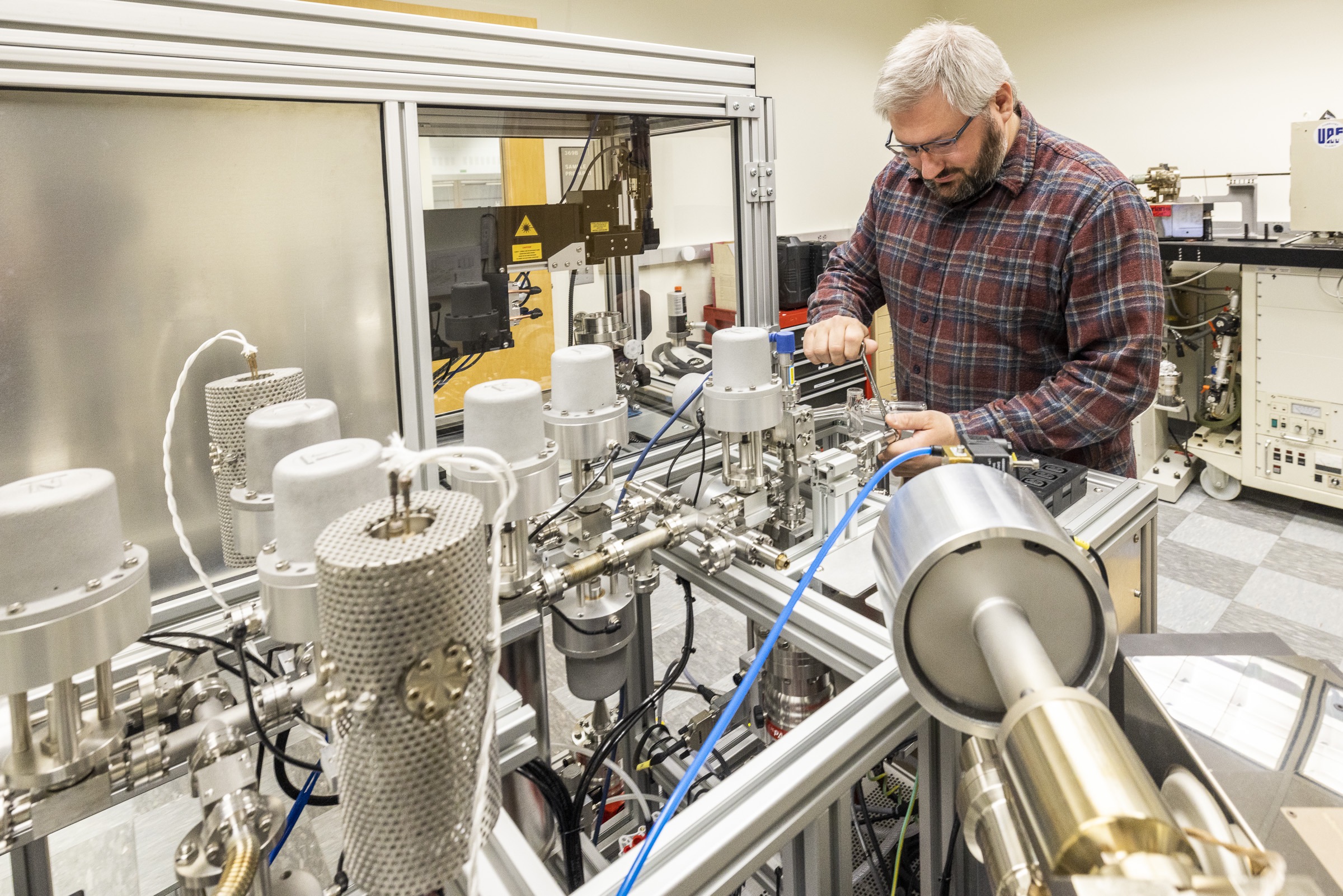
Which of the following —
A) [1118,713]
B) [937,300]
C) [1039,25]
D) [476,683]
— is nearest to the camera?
[476,683]

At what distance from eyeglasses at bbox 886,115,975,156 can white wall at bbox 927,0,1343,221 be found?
10.8ft

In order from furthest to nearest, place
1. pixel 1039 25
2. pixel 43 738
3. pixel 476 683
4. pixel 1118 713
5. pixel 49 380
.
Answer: pixel 1039 25 < pixel 49 380 < pixel 1118 713 < pixel 43 738 < pixel 476 683

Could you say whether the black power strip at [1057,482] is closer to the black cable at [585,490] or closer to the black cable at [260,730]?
the black cable at [585,490]

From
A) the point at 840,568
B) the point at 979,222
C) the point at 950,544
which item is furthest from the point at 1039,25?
the point at 950,544

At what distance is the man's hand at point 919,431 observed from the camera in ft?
3.92

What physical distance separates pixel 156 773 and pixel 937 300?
1484 mm

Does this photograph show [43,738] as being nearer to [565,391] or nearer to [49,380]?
[565,391]

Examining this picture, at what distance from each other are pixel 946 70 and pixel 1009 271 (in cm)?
39

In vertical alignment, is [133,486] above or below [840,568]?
above

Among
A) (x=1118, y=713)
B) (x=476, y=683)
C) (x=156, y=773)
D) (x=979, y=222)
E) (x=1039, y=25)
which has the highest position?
(x=1039, y=25)

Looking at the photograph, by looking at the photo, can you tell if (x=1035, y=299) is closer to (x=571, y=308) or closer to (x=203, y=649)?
(x=571, y=308)

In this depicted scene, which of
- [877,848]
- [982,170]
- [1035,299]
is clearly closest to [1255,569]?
[1035,299]

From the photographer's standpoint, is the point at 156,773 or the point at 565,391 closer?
the point at 156,773

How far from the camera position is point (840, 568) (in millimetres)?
1023
